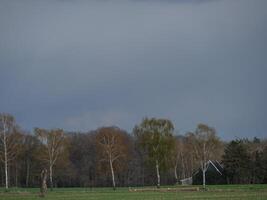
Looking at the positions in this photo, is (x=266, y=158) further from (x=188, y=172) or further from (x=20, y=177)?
(x=20, y=177)

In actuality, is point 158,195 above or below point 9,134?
below

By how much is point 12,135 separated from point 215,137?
38066mm

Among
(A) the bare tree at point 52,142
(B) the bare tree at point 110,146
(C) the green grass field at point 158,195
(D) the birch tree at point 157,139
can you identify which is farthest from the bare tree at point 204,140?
(C) the green grass field at point 158,195

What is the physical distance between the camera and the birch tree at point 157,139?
95.4 m

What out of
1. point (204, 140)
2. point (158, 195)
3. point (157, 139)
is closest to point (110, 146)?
point (157, 139)

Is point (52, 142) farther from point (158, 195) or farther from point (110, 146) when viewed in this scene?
point (158, 195)

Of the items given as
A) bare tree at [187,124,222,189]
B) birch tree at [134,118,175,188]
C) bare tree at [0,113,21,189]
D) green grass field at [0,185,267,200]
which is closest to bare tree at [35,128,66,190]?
bare tree at [0,113,21,189]

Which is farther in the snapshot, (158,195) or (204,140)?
(204,140)

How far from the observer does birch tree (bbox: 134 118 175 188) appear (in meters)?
95.4

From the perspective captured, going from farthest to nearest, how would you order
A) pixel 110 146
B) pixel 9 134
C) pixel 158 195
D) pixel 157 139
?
1. pixel 110 146
2. pixel 157 139
3. pixel 9 134
4. pixel 158 195

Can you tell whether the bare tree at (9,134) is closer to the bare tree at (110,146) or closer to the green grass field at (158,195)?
the bare tree at (110,146)

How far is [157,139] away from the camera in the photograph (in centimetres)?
9562

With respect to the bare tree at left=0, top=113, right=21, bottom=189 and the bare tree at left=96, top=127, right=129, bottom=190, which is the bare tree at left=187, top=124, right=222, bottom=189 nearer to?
the bare tree at left=96, top=127, right=129, bottom=190

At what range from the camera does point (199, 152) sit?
3939 inches
